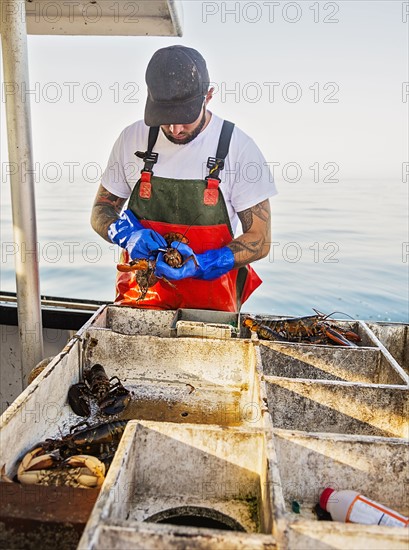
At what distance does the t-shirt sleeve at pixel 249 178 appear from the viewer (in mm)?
3330

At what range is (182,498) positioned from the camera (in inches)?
75.2

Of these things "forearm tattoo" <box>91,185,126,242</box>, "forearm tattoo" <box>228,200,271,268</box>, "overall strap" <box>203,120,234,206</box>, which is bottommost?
"forearm tattoo" <box>228,200,271,268</box>

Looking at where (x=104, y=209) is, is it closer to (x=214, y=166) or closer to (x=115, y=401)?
(x=214, y=166)

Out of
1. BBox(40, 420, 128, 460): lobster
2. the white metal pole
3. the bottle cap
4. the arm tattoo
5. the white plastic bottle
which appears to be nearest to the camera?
the white plastic bottle

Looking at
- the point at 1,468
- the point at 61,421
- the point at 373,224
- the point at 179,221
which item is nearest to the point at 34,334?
the point at 61,421

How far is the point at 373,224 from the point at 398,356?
15.4 metres

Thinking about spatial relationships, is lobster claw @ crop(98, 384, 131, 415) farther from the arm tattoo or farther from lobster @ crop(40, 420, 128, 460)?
the arm tattoo

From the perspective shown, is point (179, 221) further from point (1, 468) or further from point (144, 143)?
point (1, 468)

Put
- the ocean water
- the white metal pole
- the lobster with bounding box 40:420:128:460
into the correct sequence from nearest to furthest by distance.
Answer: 1. the lobster with bounding box 40:420:128:460
2. the white metal pole
3. the ocean water

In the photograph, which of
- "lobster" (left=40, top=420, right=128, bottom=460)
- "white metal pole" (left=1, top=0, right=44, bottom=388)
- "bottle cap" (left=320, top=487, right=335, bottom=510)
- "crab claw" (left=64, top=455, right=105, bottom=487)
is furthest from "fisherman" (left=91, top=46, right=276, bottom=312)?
"bottle cap" (left=320, top=487, right=335, bottom=510)

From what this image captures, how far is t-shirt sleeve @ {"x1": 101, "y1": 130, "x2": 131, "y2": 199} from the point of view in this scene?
11.6ft

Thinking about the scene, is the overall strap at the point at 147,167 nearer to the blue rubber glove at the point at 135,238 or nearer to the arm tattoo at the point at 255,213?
the blue rubber glove at the point at 135,238

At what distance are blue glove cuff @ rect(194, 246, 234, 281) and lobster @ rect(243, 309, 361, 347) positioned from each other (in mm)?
346

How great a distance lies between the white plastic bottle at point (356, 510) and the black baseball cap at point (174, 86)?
2.18 m
